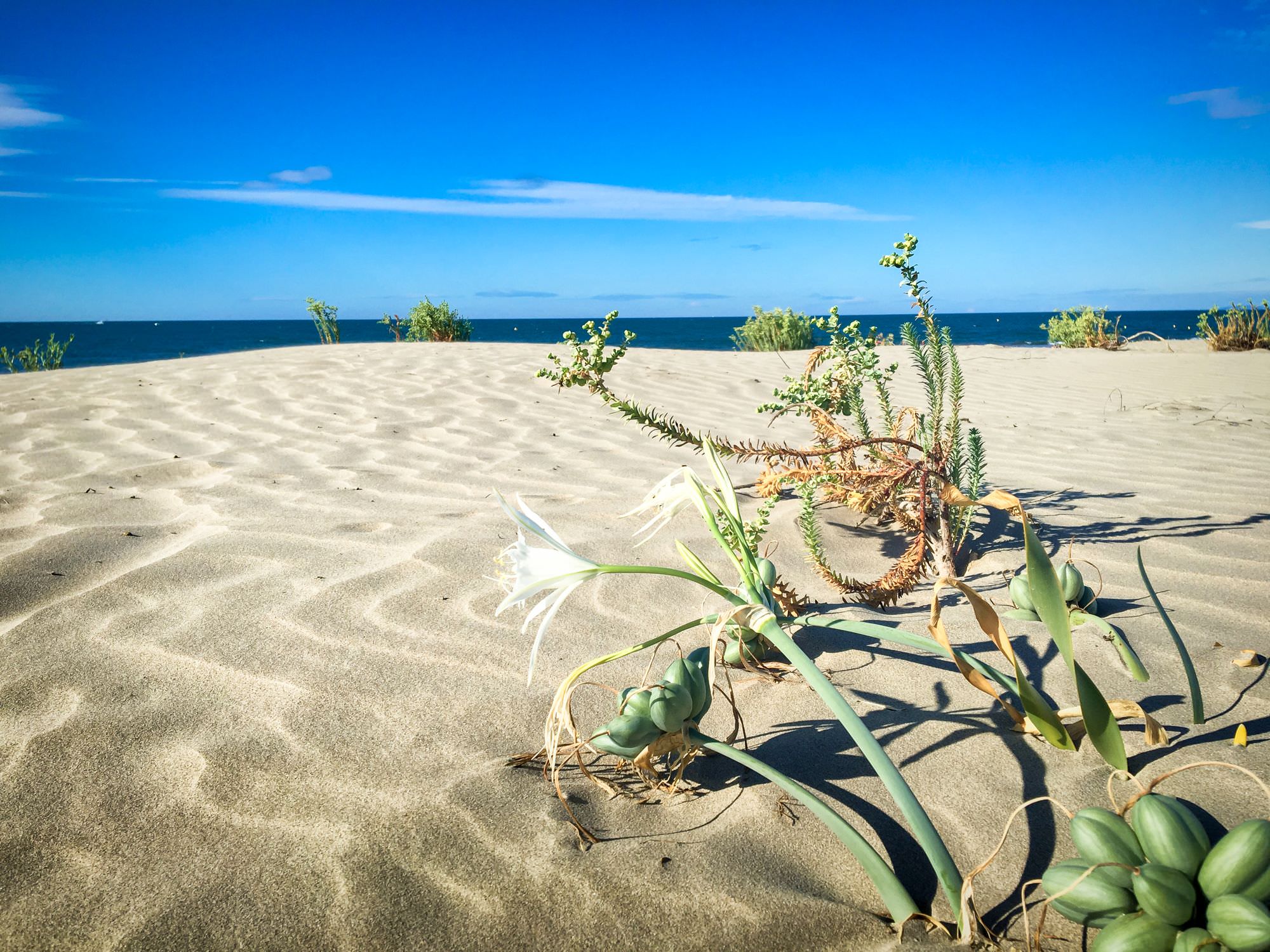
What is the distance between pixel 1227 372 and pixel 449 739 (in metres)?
8.01

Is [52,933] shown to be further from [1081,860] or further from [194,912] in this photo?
[1081,860]

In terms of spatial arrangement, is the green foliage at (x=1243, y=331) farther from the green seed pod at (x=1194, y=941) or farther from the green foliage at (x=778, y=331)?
the green seed pod at (x=1194, y=941)

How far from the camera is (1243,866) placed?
73 cm

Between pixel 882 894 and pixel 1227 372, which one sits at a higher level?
pixel 1227 372

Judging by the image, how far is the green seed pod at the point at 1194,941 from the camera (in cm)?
→ 71

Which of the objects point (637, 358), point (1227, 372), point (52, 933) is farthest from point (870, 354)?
point (1227, 372)

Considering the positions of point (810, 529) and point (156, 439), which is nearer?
point (810, 529)

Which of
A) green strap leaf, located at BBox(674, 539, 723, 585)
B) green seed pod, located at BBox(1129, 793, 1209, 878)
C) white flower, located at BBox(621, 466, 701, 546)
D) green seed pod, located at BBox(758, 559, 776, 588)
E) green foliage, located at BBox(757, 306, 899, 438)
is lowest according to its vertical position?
green seed pod, located at BBox(1129, 793, 1209, 878)

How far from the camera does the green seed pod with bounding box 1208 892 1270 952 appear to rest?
2.23 feet

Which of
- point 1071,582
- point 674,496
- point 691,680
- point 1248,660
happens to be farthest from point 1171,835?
point 1248,660

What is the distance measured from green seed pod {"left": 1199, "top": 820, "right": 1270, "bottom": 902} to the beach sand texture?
0.72 ft

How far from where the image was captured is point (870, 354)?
6.60ft

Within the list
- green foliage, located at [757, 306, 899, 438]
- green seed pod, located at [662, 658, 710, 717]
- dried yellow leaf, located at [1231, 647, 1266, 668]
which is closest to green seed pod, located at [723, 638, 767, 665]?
green seed pod, located at [662, 658, 710, 717]

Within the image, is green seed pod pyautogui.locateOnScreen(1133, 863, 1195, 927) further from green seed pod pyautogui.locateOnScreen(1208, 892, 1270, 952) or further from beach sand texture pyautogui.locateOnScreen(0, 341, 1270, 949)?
beach sand texture pyautogui.locateOnScreen(0, 341, 1270, 949)
